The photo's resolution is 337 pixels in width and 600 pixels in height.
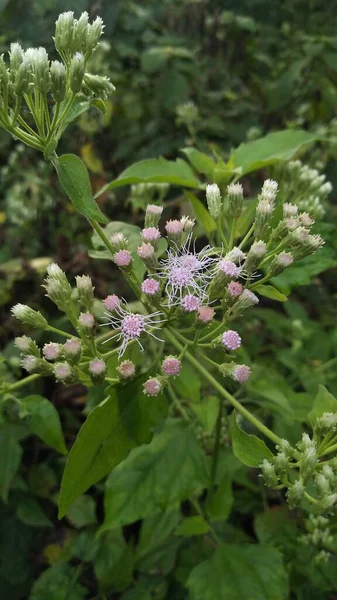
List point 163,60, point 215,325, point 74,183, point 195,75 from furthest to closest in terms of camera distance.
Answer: point 195,75, point 163,60, point 215,325, point 74,183

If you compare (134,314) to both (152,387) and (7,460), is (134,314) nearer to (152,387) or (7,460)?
(152,387)

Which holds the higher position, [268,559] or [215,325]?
[215,325]

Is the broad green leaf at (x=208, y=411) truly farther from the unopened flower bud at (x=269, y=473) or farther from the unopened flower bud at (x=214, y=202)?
the unopened flower bud at (x=214, y=202)

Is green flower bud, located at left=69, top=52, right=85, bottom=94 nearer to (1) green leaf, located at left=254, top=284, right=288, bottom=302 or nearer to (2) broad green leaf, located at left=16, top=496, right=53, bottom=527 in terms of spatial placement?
(1) green leaf, located at left=254, top=284, right=288, bottom=302

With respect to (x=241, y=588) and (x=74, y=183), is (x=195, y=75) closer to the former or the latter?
(x=74, y=183)

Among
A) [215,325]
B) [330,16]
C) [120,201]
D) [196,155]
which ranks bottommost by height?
[120,201]

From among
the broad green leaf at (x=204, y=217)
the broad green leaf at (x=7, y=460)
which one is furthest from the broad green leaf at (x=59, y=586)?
the broad green leaf at (x=204, y=217)

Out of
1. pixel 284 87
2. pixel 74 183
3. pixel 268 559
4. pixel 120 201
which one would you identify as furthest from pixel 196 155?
pixel 284 87
